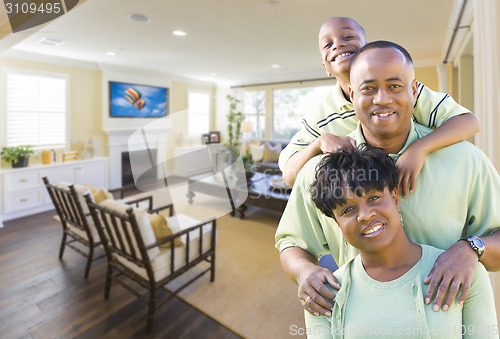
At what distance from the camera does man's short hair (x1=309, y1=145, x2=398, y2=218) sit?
0.55 metres

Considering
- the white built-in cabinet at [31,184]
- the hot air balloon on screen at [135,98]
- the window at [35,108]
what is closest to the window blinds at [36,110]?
the window at [35,108]

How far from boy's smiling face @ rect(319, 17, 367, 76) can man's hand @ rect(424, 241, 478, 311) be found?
1.68ft

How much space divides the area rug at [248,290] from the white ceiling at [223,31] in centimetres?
203

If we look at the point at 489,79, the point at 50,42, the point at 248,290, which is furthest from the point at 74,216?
the point at 489,79

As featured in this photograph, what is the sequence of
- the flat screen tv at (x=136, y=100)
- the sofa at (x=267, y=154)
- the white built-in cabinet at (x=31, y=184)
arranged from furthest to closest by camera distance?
1. the sofa at (x=267, y=154)
2. the flat screen tv at (x=136, y=100)
3. the white built-in cabinet at (x=31, y=184)

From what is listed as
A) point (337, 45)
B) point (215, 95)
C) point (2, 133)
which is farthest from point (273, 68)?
point (337, 45)

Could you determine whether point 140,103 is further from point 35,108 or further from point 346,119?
point 346,119

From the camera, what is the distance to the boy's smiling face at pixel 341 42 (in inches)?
30.3

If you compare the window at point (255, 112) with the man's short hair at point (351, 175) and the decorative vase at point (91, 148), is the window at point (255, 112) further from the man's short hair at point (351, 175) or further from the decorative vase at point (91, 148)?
the man's short hair at point (351, 175)

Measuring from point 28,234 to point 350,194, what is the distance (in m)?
4.73

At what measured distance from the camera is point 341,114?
0.84m

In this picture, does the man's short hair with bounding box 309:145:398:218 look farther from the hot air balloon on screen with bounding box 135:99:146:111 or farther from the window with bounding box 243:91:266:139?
the window with bounding box 243:91:266:139

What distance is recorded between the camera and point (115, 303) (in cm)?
240

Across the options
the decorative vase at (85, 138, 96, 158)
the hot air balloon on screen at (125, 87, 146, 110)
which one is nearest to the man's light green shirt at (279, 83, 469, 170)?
the decorative vase at (85, 138, 96, 158)
